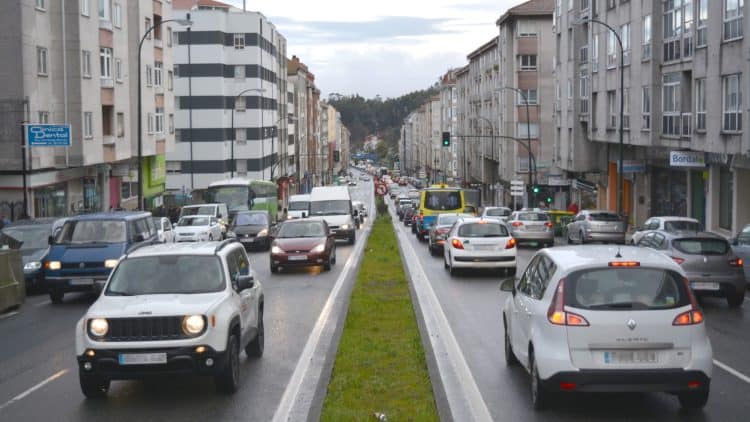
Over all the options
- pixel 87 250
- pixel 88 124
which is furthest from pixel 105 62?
pixel 87 250

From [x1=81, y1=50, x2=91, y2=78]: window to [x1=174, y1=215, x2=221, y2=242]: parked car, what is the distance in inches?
344

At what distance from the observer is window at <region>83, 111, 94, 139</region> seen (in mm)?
43031

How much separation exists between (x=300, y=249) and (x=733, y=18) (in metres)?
17.8

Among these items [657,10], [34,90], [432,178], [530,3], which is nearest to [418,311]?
[34,90]

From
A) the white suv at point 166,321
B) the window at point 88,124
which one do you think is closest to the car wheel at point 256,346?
the white suv at point 166,321

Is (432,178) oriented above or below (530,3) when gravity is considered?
below

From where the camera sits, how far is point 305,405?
10.5m

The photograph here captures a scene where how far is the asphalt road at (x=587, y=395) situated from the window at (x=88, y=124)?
27046 millimetres

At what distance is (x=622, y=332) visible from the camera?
30.4ft

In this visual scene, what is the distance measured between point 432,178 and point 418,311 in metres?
146

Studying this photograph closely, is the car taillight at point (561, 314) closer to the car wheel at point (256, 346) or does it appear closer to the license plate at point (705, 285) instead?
the car wheel at point (256, 346)

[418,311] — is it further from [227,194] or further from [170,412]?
[227,194]

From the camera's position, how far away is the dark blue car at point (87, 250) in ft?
67.9

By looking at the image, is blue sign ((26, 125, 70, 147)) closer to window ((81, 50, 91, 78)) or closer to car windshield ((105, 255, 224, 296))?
window ((81, 50, 91, 78))
